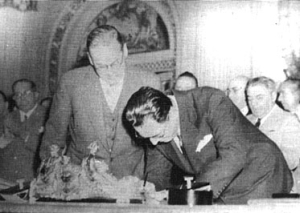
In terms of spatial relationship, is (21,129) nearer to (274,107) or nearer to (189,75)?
(189,75)

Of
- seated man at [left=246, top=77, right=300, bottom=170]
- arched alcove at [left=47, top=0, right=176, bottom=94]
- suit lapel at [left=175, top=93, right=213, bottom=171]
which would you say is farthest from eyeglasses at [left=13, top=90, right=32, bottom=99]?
seated man at [left=246, top=77, right=300, bottom=170]

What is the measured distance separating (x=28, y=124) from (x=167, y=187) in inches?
62.2

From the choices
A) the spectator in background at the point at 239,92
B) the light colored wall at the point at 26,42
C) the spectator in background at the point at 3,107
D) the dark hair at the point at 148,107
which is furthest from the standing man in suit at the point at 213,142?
the spectator in background at the point at 3,107

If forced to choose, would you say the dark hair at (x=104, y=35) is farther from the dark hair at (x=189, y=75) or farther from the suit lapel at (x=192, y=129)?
the suit lapel at (x=192, y=129)

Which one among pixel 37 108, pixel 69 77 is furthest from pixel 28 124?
pixel 69 77

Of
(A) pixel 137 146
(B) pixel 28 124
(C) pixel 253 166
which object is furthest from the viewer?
(B) pixel 28 124

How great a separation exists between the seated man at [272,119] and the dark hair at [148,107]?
0.78 metres

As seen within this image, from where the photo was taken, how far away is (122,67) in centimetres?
507

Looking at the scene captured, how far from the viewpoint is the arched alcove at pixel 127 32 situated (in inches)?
201

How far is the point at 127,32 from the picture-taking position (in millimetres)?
5195

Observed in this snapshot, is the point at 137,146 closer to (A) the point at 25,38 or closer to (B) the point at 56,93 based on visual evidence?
(B) the point at 56,93

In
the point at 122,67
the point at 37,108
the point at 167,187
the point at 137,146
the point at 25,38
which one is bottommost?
the point at 167,187

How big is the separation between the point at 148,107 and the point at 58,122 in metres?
0.99

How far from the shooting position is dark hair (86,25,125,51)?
507 centimetres
